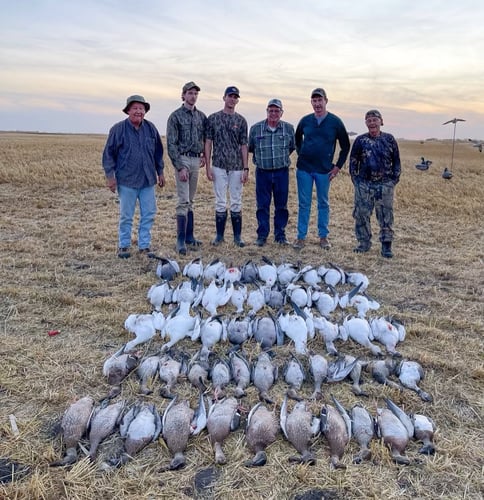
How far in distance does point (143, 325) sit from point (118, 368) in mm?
792

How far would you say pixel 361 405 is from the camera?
3.53 meters

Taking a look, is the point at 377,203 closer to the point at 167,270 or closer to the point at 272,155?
the point at 272,155

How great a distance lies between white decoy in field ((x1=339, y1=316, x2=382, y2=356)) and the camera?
4.58 metres

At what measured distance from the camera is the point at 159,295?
5.34 metres

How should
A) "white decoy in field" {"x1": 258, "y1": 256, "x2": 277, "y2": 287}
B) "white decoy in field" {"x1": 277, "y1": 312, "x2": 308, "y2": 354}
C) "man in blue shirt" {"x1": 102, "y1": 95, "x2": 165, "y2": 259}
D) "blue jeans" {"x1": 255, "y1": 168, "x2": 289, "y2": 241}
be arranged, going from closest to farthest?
"white decoy in field" {"x1": 277, "y1": 312, "x2": 308, "y2": 354}, "white decoy in field" {"x1": 258, "y1": 256, "x2": 277, "y2": 287}, "man in blue shirt" {"x1": 102, "y1": 95, "x2": 165, "y2": 259}, "blue jeans" {"x1": 255, "y1": 168, "x2": 289, "y2": 241}

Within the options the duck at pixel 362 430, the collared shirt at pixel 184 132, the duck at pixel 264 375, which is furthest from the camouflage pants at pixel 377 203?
the duck at pixel 362 430

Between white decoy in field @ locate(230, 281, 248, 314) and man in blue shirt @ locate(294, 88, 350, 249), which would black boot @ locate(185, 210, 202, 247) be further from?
white decoy in field @ locate(230, 281, 248, 314)

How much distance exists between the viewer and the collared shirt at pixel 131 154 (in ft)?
22.2

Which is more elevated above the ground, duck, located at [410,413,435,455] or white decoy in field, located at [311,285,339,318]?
white decoy in field, located at [311,285,339,318]

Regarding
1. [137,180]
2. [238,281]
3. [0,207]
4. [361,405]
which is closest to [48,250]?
[137,180]

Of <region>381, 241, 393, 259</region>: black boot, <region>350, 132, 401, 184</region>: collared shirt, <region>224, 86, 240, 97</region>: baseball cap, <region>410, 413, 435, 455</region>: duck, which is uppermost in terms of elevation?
<region>224, 86, 240, 97</region>: baseball cap

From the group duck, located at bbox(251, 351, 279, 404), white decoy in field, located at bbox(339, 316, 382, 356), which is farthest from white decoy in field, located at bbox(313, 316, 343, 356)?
duck, located at bbox(251, 351, 279, 404)

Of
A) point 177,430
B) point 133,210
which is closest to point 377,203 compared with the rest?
point 133,210

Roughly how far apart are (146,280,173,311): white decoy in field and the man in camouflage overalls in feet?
12.1
